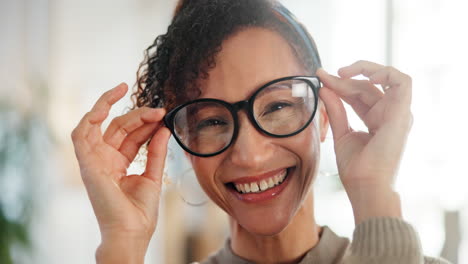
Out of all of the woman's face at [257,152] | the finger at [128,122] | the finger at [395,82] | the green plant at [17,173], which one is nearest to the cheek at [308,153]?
the woman's face at [257,152]

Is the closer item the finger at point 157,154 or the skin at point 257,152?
the skin at point 257,152

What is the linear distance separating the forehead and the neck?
0.75 ft

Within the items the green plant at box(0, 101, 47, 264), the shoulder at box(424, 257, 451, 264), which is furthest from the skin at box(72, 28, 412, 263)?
the green plant at box(0, 101, 47, 264)

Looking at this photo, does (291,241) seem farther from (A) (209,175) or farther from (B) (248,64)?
(B) (248,64)

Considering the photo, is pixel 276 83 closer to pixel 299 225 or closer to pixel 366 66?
pixel 366 66

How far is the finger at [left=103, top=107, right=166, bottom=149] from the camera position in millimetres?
757

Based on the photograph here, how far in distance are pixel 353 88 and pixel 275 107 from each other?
0.12m

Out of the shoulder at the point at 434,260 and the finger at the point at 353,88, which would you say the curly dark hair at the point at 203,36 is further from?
the shoulder at the point at 434,260

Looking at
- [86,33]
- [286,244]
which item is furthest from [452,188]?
[86,33]

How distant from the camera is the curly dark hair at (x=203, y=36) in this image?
2.35 ft

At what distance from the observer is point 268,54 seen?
703 mm

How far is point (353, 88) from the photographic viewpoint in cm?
70

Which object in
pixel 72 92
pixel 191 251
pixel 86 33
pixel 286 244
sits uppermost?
pixel 86 33

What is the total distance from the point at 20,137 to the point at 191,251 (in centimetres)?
77
